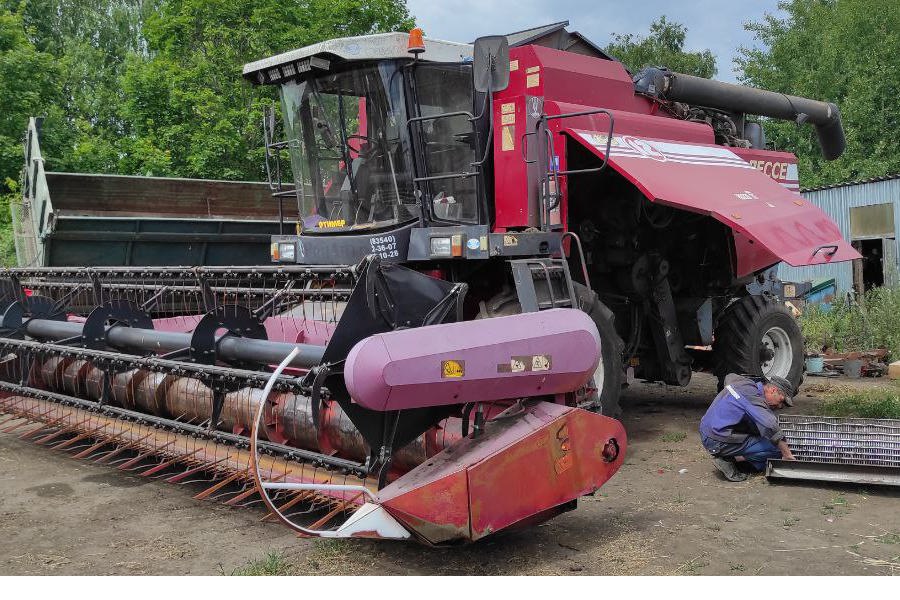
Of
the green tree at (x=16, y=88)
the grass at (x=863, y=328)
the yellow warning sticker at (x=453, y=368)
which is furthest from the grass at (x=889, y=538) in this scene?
the green tree at (x=16, y=88)

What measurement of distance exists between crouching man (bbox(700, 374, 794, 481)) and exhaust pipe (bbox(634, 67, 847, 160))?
289 centimetres

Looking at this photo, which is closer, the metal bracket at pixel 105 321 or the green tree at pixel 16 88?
the metal bracket at pixel 105 321

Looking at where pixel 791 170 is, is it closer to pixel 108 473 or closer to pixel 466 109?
pixel 466 109

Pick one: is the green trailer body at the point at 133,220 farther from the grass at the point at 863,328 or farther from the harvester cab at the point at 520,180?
the grass at the point at 863,328

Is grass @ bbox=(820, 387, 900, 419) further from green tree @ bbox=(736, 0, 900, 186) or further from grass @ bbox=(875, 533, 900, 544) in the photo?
green tree @ bbox=(736, 0, 900, 186)

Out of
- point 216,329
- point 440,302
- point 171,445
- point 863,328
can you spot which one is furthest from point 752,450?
point 863,328

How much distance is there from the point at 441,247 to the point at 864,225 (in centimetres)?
1182

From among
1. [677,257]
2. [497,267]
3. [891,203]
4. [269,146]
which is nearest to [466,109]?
[497,267]

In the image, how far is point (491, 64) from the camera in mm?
5262

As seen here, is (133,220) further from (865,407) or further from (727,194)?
(865,407)

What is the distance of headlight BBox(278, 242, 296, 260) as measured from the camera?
265 inches

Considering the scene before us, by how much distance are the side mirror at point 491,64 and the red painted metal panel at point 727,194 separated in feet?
3.34

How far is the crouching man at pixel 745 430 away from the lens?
552 centimetres

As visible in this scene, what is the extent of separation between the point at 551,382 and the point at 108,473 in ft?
11.0
